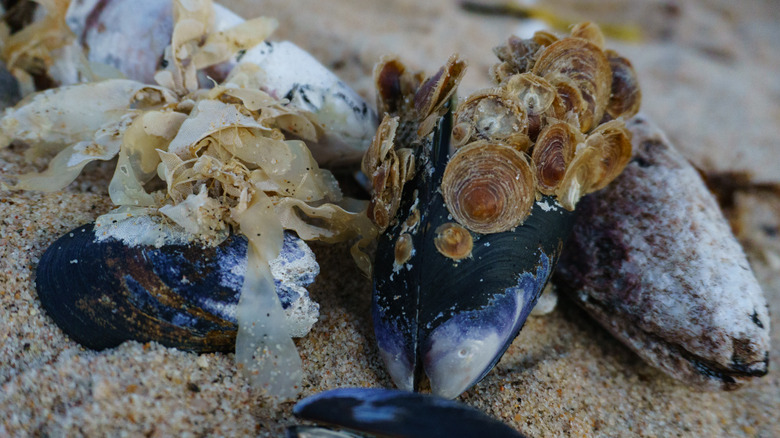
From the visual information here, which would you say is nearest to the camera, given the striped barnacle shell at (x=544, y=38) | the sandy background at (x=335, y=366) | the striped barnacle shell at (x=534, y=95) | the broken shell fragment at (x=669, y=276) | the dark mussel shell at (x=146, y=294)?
the sandy background at (x=335, y=366)

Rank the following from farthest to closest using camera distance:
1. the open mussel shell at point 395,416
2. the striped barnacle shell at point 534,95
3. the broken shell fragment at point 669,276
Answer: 1. the broken shell fragment at point 669,276
2. the striped barnacle shell at point 534,95
3. the open mussel shell at point 395,416

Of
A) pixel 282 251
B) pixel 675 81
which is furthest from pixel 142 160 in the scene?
pixel 675 81

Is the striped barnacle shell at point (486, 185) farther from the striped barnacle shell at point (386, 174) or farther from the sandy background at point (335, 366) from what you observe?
→ the sandy background at point (335, 366)

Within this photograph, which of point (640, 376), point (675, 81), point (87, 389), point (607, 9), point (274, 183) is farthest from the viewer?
point (607, 9)

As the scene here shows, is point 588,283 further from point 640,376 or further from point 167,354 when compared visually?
point 167,354

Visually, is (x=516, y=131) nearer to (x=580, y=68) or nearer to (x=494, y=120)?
(x=494, y=120)

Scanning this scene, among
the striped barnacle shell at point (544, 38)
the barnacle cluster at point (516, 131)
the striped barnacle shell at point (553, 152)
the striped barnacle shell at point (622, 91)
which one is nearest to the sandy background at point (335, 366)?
the barnacle cluster at point (516, 131)
